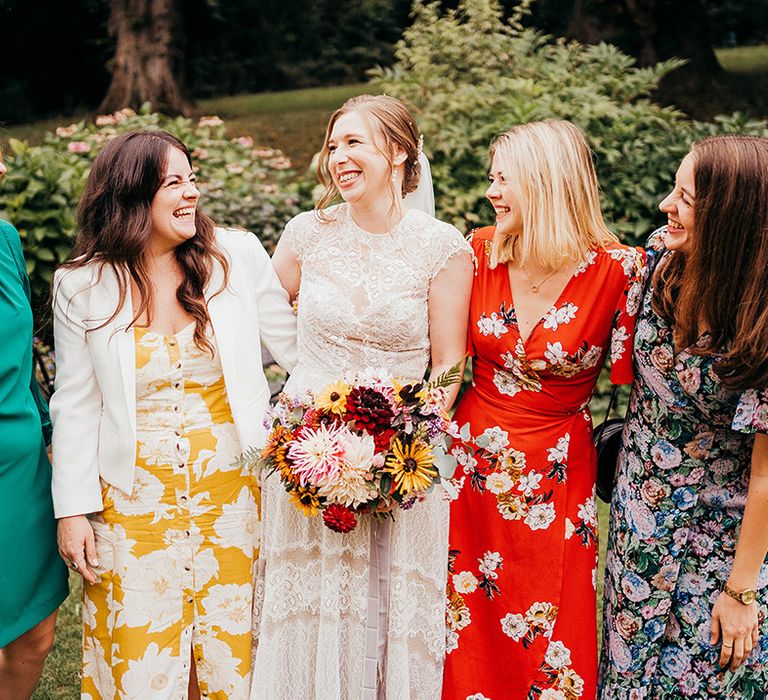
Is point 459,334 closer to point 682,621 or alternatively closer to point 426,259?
point 426,259

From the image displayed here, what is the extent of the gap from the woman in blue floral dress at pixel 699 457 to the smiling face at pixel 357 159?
1.01 m

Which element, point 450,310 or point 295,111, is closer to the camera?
point 450,310

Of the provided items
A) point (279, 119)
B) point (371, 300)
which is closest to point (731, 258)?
point (371, 300)

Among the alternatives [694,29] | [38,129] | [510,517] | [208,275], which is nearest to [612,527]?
[510,517]

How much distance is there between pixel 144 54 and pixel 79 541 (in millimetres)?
15699

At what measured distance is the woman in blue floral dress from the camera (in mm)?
2658

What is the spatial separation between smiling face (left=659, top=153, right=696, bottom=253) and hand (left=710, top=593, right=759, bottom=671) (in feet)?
3.61

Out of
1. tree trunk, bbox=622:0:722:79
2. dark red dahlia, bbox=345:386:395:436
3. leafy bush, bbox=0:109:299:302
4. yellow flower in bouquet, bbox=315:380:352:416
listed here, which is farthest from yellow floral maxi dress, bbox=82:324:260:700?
tree trunk, bbox=622:0:722:79

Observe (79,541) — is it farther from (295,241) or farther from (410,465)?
(295,241)

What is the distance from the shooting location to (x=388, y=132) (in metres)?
3.37

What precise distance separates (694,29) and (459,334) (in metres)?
17.5

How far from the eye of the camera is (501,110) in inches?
302

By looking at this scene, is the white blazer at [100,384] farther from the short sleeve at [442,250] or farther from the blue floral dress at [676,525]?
the blue floral dress at [676,525]

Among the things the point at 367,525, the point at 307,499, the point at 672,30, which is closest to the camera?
the point at 307,499
